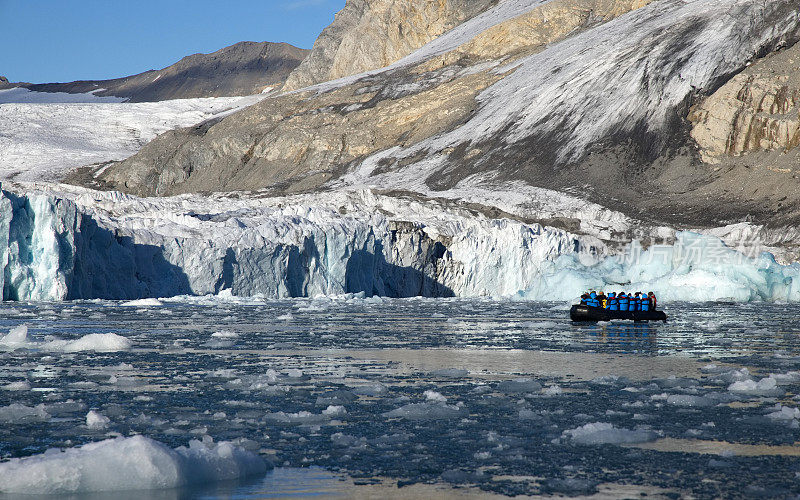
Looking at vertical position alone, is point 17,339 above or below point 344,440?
above

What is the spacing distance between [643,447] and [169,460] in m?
4.51

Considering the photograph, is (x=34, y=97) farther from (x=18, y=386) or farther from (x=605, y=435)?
(x=605, y=435)

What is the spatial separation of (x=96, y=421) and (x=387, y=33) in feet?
500

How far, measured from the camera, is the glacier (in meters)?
34.5

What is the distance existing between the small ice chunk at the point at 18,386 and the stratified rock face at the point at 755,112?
80.7 metres

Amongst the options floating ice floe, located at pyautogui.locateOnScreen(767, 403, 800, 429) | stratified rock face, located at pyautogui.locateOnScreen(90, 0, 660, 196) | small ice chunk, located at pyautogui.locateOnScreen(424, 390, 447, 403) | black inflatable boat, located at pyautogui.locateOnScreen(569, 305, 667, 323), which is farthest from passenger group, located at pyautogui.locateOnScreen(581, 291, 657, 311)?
stratified rock face, located at pyautogui.locateOnScreen(90, 0, 660, 196)

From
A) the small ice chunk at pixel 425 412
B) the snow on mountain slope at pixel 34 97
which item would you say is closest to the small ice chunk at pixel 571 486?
the small ice chunk at pixel 425 412

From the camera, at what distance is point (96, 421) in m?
9.30

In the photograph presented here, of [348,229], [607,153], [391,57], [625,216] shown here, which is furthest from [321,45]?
[348,229]

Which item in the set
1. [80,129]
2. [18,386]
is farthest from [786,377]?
[80,129]

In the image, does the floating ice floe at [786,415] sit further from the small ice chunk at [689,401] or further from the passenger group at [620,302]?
the passenger group at [620,302]

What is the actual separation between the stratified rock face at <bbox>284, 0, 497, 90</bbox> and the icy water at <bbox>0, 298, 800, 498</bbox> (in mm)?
136770

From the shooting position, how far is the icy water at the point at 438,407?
7.38m

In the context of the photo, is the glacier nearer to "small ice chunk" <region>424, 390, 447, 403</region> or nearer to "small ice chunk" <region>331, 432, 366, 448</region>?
"small ice chunk" <region>424, 390, 447, 403</region>
